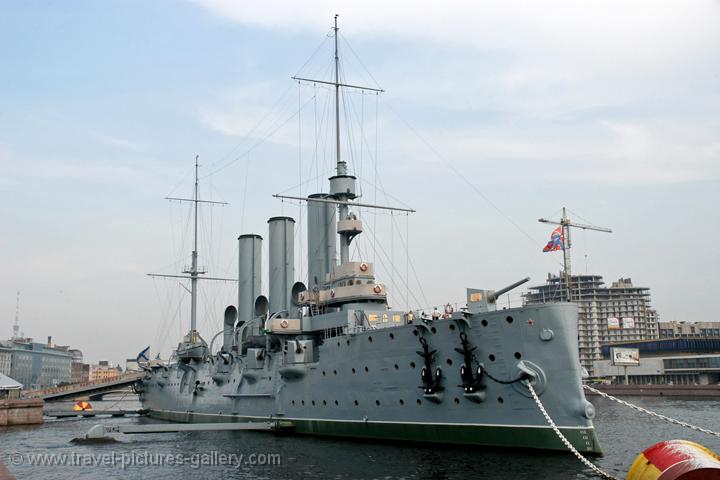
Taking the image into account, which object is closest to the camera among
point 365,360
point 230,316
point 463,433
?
point 463,433

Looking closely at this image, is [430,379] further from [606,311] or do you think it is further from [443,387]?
[606,311]

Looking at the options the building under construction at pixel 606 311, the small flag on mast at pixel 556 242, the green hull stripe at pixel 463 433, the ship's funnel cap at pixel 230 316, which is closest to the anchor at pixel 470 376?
the green hull stripe at pixel 463 433

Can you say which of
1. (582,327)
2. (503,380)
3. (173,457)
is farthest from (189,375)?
(582,327)

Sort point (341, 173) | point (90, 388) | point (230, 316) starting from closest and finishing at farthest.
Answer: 1. point (341, 173)
2. point (230, 316)
3. point (90, 388)

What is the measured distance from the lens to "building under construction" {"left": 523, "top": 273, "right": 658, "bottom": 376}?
12912 centimetres

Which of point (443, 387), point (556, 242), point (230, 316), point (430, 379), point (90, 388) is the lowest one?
point (90, 388)

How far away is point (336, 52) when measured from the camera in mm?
33000

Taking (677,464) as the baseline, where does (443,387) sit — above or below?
above

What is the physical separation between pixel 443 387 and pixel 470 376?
4.52 ft

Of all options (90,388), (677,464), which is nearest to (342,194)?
(677,464)

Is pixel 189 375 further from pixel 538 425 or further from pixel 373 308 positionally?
pixel 538 425

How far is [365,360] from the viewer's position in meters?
24.1

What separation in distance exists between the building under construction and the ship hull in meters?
108

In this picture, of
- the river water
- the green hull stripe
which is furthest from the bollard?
the green hull stripe
